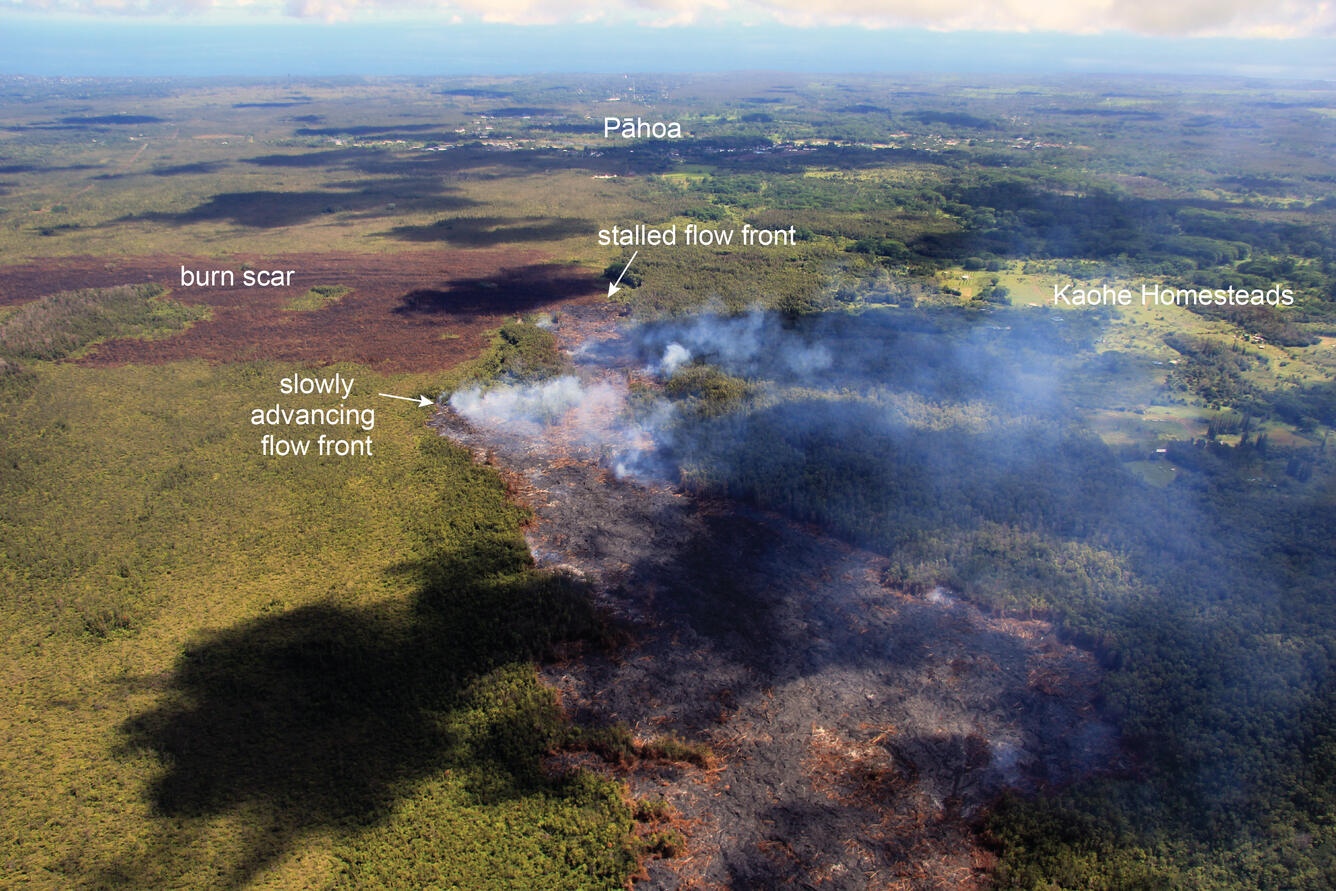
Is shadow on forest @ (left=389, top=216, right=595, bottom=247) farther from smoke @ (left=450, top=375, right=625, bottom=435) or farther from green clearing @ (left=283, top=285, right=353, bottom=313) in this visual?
smoke @ (left=450, top=375, right=625, bottom=435)

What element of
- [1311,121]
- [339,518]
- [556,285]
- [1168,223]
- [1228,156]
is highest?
[1311,121]

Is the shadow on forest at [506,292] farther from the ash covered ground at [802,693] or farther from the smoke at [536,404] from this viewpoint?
the ash covered ground at [802,693]

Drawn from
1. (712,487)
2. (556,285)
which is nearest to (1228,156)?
(556,285)

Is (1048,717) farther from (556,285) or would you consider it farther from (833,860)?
(556,285)

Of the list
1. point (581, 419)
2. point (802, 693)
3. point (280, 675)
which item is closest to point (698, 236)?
point (581, 419)

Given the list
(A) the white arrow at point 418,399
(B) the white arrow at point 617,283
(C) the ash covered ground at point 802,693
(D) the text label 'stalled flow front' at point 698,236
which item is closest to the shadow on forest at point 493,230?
(D) the text label 'stalled flow front' at point 698,236

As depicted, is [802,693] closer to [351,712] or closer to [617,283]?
[351,712]
